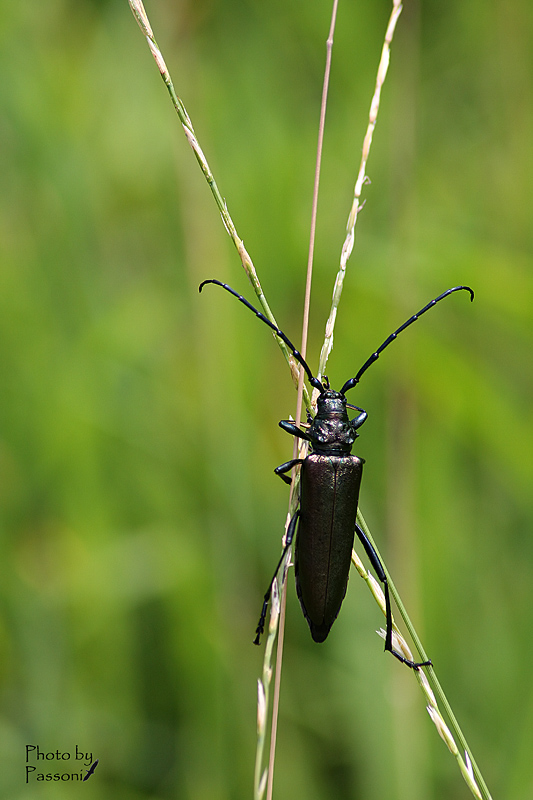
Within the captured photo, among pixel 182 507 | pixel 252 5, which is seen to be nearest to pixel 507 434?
pixel 182 507

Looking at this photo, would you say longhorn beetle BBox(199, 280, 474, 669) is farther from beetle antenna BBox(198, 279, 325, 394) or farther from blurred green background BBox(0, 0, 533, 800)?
blurred green background BBox(0, 0, 533, 800)

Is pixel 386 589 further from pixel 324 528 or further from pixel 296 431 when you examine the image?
pixel 296 431

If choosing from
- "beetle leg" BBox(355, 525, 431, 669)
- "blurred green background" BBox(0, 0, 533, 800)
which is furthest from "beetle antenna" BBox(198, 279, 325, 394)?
"blurred green background" BBox(0, 0, 533, 800)

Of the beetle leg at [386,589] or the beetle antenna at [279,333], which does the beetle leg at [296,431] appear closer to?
the beetle antenna at [279,333]

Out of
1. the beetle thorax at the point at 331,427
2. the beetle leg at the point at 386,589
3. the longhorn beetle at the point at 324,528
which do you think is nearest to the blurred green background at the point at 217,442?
the beetle thorax at the point at 331,427

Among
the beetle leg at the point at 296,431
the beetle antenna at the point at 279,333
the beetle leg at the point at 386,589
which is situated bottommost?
the beetle leg at the point at 386,589

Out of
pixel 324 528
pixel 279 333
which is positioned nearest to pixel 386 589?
pixel 324 528
